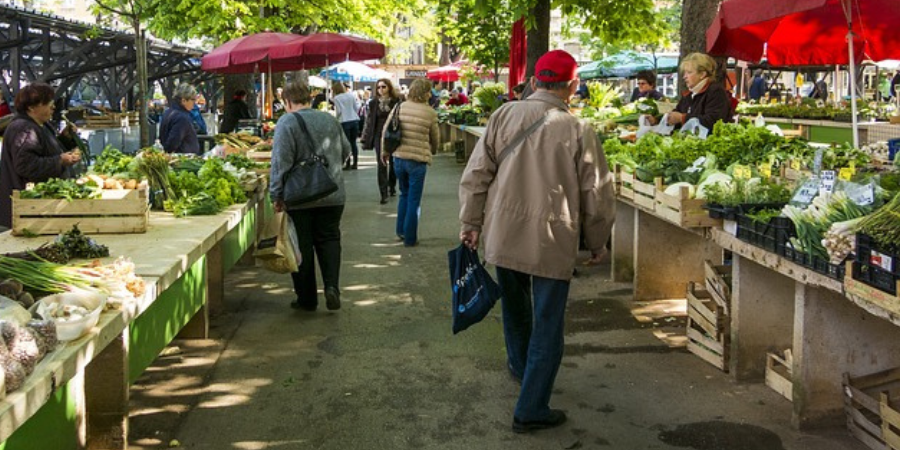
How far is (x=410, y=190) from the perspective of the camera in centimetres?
1095

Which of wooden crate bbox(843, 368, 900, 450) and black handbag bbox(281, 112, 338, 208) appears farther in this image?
black handbag bbox(281, 112, 338, 208)

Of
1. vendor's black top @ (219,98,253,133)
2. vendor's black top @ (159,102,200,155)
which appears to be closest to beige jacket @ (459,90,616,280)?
vendor's black top @ (159,102,200,155)

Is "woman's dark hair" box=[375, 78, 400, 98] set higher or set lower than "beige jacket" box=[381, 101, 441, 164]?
higher

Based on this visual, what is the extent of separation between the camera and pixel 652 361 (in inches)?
257

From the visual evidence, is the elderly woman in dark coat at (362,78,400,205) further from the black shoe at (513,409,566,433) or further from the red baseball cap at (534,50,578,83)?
the black shoe at (513,409,566,433)

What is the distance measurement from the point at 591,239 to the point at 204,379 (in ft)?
8.69

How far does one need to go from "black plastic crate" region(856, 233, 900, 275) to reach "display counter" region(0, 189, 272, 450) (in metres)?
3.21

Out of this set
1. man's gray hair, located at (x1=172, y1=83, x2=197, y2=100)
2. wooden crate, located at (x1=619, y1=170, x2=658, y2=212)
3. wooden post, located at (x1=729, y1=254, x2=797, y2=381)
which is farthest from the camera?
man's gray hair, located at (x1=172, y1=83, x2=197, y2=100)

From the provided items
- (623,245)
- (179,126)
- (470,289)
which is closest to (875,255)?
(470,289)

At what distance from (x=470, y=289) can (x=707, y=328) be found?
1.83m

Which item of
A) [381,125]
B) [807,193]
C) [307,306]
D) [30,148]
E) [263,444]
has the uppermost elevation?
[381,125]

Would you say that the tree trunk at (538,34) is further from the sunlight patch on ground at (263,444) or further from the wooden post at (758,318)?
the sunlight patch on ground at (263,444)

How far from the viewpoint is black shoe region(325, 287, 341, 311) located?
7975 mm

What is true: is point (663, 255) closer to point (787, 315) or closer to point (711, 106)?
point (711, 106)
